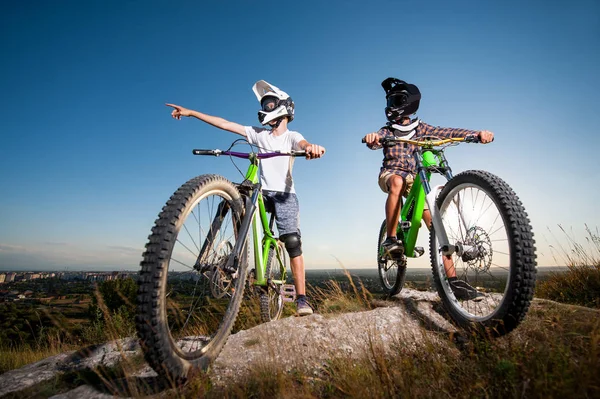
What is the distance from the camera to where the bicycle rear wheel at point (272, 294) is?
162 inches

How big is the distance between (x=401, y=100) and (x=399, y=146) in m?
0.72

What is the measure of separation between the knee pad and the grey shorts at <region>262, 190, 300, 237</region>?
0.18 ft

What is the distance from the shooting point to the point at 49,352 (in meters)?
5.35

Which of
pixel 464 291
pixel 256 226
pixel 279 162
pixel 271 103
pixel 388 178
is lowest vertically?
pixel 464 291

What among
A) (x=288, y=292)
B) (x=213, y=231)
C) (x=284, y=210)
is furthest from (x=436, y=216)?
(x=288, y=292)

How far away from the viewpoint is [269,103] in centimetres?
429

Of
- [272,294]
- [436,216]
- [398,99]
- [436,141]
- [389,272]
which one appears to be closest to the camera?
[436,216]

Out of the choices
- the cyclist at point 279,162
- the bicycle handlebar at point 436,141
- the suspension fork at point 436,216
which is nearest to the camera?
the suspension fork at point 436,216

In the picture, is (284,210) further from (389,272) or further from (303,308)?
(389,272)

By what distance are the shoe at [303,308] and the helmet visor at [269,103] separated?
271 centimetres

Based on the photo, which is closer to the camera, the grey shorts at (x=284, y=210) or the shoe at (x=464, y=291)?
the shoe at (x=464, y=291)

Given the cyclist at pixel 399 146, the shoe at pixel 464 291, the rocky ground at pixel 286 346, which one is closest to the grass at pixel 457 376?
the rocky ground at pixel 286 346

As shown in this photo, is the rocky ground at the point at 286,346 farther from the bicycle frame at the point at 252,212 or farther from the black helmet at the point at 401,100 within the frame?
the black helmet at the point at 401,100

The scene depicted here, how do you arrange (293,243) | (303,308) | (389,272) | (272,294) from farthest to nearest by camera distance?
(389,272)
(272,294)
(293,243)
(303,308)
